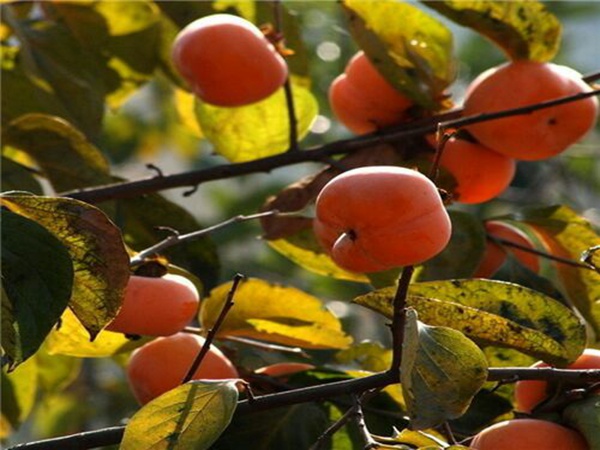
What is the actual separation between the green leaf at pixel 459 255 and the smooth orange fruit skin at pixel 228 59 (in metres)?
0.23

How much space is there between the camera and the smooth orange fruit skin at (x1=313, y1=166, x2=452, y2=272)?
2.71 ft

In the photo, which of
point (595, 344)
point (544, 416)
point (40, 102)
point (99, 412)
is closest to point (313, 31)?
point (99, 412)

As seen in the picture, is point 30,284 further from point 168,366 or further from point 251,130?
point 251,130

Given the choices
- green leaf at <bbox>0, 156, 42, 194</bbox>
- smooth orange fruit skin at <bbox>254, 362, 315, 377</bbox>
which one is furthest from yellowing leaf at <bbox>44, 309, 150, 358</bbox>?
green leaf at <bbox>0, 156, 42, 194</bbox>

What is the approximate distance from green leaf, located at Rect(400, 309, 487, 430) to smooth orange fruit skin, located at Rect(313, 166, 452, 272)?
0.04m

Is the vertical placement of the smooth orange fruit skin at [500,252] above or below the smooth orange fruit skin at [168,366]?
below

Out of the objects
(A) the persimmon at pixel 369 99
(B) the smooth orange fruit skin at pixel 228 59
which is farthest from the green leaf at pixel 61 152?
(A) the persimmon at pixel 369 99

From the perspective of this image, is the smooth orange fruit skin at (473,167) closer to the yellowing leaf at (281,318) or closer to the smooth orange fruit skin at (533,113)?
the smooth orange fruit skin at (533,113)

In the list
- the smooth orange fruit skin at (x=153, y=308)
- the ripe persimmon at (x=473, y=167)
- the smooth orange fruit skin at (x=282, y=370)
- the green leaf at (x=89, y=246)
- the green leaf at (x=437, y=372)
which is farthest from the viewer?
the ripe persimmon at (x=473, y=167)

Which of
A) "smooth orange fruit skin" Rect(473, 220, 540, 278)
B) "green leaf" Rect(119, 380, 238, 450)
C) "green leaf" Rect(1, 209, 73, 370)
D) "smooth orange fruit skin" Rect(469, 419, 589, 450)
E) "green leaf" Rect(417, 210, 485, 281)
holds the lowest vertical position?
"smooth orange fruit skin" Rect(473, 220, 540, 278)

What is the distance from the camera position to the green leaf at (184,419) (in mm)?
835

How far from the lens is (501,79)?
1246 millimetres

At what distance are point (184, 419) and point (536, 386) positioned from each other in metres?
0.28

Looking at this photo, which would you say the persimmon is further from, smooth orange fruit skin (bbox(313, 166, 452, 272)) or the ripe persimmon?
smooth orange fruit skin (bbox(313, 166, 452, 272))
